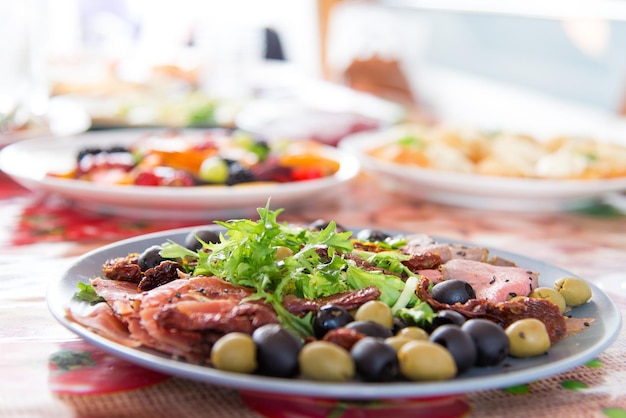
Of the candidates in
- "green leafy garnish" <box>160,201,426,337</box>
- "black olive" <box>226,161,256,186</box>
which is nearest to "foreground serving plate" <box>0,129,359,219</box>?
"black olive" <box>226,161,256,186</box>

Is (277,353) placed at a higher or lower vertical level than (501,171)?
higher

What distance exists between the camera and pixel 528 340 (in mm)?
1011

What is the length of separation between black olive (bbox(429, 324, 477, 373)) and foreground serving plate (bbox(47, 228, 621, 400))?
0.06ft

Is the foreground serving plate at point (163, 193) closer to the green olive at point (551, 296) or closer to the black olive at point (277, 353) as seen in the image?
the green olive at point (551, 296)

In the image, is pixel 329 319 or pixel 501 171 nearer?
pixel 329 319

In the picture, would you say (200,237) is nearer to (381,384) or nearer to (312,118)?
(381,384)

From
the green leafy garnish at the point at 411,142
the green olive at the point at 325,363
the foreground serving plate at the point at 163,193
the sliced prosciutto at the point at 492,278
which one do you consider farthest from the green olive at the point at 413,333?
the green leafy garnish at the point at 411,142

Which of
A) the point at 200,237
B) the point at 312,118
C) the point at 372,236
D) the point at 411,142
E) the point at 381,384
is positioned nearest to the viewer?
the point at 381,384

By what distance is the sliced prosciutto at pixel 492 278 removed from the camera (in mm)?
1201

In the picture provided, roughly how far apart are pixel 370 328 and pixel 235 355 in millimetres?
187

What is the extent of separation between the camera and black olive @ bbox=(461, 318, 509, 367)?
3.17 feet

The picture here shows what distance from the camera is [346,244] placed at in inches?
45.7

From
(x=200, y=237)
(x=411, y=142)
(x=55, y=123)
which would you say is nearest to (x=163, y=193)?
(x=200, y=237)

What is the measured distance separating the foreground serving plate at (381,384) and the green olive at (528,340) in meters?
0.01
